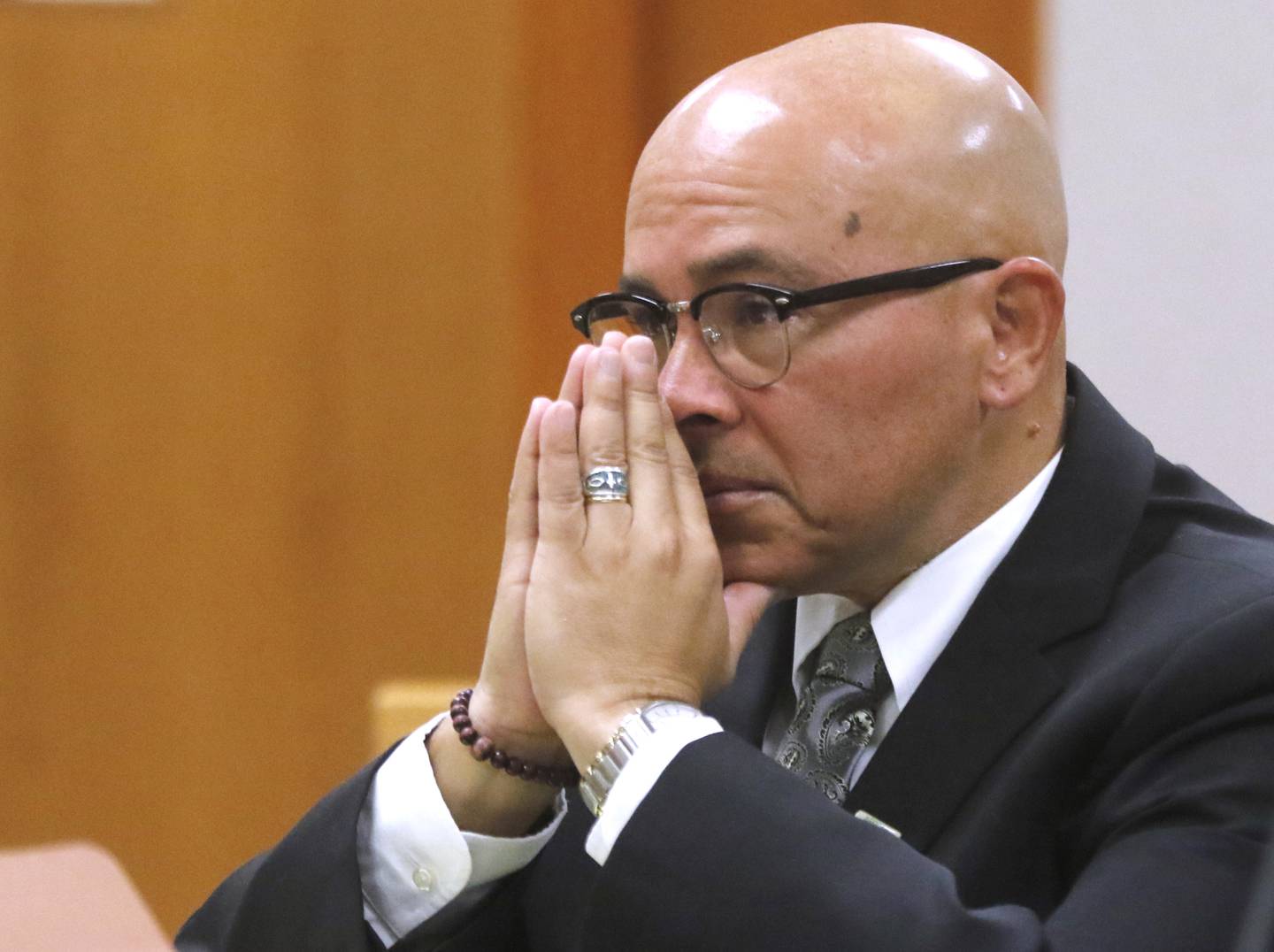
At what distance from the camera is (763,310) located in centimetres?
119

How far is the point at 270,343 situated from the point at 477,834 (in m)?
0.97

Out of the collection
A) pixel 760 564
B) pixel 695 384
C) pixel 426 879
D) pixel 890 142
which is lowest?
pixel 426 879

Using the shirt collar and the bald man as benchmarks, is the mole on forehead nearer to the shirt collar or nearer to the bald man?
the bald man

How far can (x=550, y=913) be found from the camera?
1.26 m

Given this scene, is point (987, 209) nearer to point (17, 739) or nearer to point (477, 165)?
point (477, 165)

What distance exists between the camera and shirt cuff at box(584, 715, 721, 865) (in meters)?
1.01

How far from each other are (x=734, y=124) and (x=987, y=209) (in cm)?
19

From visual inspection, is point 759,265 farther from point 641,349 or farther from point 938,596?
point 938,596

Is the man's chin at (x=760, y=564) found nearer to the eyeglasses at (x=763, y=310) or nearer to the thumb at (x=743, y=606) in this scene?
the thumb at (x=743, y=606)

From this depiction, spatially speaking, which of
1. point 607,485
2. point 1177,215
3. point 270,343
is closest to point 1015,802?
point 607,485

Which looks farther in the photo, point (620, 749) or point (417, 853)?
point (417, 853)

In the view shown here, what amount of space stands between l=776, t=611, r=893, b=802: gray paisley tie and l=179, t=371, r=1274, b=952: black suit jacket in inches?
2.2

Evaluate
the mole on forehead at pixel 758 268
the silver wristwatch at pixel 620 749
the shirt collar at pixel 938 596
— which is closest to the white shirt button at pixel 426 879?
the silver wristwatch at pixel 620 749

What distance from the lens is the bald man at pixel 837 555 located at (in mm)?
1083
